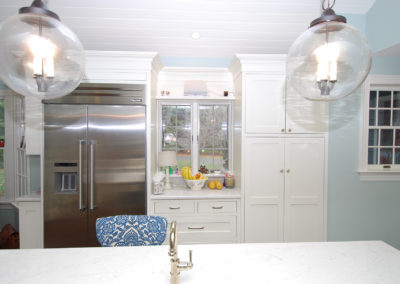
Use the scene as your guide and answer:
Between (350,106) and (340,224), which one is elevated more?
(350,106)

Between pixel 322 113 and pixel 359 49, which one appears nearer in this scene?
pixel 359 49

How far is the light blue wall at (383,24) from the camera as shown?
7.11 feet

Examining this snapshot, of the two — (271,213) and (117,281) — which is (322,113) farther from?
(117,281)

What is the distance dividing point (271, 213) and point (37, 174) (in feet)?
9.71

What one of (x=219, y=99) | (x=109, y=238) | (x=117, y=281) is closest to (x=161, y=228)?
(x=109, y=238)

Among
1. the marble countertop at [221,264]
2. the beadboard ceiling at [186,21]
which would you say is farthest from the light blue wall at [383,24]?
the marble countertop at [221,264]

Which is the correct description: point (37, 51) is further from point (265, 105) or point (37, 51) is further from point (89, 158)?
point (265, 105)

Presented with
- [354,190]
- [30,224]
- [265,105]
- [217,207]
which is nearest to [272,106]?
[265,105]

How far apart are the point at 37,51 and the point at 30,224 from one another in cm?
264

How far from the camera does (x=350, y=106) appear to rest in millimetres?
2816

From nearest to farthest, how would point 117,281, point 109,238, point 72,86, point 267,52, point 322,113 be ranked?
point 72,86, point 117,281, point 109,238, point 322,113, point 267,52

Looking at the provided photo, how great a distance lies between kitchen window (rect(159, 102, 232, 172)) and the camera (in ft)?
10.6

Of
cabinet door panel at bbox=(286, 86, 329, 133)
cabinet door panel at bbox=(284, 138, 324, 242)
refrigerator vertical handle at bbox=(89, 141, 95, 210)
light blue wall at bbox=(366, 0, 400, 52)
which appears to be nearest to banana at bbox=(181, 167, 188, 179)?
refrigerator vertical handle at bbox=(89, 141, 95, 210)

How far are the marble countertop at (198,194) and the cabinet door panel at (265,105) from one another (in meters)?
0.75
